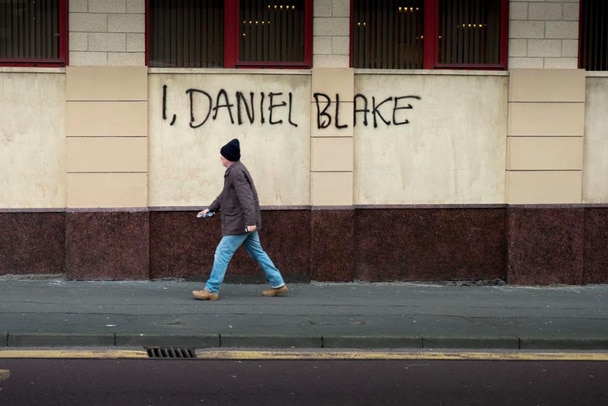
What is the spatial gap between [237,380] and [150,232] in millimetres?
4869

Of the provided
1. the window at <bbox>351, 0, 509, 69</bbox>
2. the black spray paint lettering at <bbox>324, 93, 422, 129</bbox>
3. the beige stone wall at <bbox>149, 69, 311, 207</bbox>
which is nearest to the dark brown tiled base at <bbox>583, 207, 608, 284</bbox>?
the window at <bbox>351, 0, 509, 69</bbox>

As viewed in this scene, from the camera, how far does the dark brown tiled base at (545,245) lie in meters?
12.6

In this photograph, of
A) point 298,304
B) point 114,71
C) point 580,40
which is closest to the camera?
point 298,304

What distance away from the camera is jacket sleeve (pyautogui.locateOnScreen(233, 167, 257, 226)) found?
10914 mm

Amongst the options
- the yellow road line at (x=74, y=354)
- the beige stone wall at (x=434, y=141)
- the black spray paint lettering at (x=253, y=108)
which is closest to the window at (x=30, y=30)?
the black spray paint lettering at (x=253, y=108)

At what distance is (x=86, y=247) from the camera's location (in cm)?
1212

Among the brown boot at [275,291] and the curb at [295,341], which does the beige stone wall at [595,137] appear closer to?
the curb at [295,341]

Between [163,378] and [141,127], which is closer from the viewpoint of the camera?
[163,378]

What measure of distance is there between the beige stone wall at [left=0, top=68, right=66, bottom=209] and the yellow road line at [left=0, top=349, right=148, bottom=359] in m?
3.94

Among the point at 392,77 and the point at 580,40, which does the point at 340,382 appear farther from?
the point at 580,40

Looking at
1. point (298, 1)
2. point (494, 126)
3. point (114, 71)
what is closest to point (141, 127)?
point (114, 71)

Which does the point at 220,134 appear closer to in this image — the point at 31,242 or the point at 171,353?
the point at 31,242

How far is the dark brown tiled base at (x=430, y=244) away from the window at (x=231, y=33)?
7.44 feet

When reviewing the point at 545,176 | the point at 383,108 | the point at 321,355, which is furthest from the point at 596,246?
the point at 321,355
